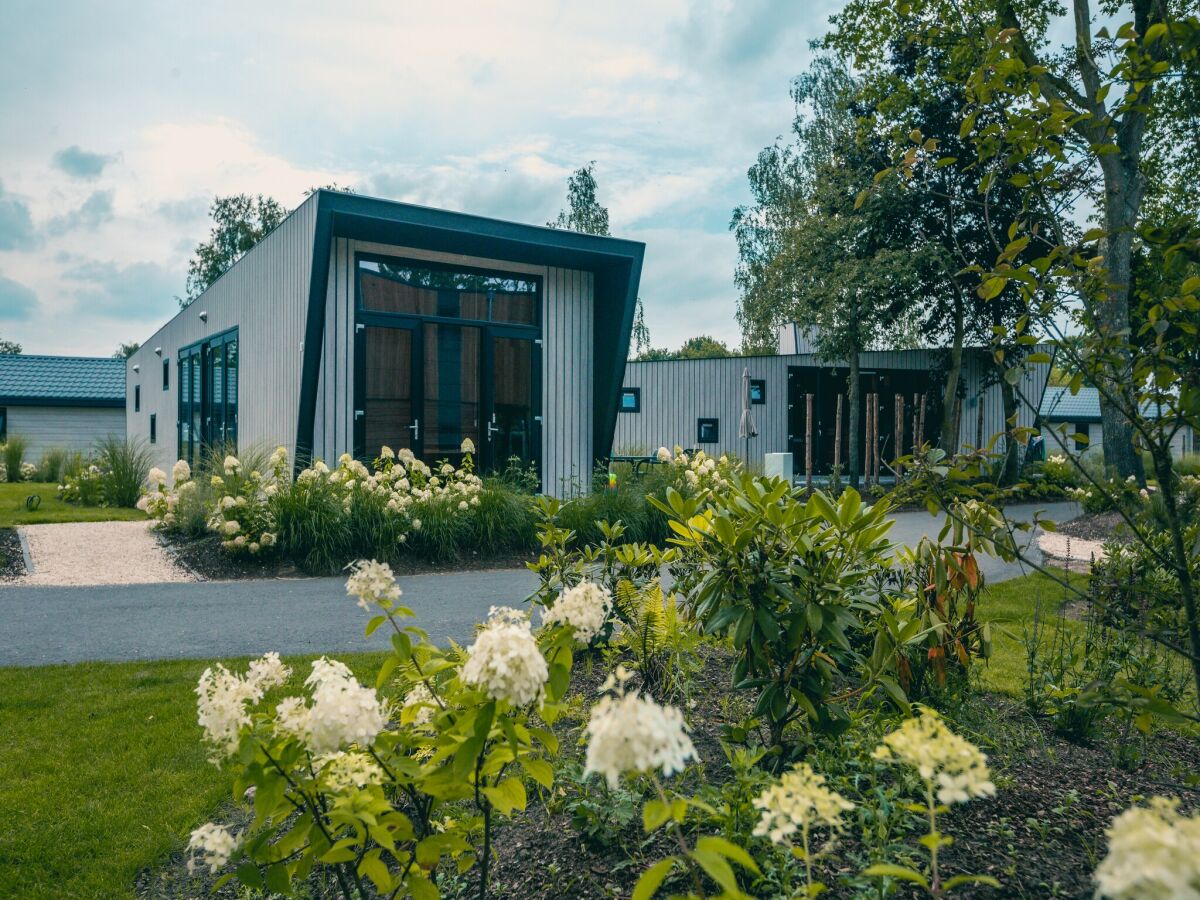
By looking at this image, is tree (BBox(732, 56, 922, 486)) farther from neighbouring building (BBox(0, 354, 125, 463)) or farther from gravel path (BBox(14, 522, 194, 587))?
neighbouring building (BBox(0, 354, 125, 463))

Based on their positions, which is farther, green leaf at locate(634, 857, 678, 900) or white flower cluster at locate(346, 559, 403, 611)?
white flower cluster at locate(346, 559, 403, 611)

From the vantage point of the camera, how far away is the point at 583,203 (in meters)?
26.2

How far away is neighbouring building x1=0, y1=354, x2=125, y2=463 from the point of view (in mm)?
24359

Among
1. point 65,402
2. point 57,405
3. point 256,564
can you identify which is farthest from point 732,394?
point 57,405

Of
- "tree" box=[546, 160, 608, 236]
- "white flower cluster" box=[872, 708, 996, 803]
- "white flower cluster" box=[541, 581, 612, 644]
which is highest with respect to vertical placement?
"tree" box=[546, 160, 608, 236]

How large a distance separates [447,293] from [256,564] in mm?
4724

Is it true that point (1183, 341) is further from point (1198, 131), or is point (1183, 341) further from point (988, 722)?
point (988, 722)

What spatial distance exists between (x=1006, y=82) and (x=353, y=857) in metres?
2.36

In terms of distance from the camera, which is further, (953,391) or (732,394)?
(732,394)

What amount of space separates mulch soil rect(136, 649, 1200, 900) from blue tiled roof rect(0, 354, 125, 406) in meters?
27.2

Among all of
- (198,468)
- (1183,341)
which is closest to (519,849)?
(1183,341)

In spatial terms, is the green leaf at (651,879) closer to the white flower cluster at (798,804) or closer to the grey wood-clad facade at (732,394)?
the white flower cluster at (798,804)

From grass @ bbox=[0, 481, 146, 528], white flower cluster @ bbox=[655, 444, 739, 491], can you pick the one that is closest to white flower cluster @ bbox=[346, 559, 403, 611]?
white flower cluster @ bbox=[655, 444, 739, 491]

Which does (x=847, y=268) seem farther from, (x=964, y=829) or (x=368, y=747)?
(x=368, y=747)
